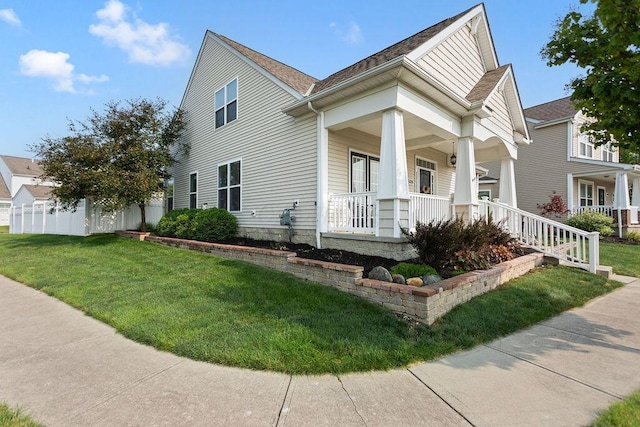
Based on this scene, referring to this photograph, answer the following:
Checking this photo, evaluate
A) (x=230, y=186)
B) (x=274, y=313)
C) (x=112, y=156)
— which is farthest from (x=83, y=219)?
(x=274, y=313)

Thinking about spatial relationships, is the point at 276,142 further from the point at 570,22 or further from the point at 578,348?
the point at 578,348

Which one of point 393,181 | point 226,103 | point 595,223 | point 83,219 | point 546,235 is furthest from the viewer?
point 595,223

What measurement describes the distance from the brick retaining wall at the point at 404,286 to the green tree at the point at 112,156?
5.89 m

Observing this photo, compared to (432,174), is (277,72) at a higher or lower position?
higher

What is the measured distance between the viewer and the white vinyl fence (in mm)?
12992

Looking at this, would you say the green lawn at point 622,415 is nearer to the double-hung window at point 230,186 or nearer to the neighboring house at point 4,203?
the double-hung window at point 230,186

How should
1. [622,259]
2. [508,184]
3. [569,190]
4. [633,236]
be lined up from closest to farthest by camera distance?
[622,259]
[508,184]
[633,236]
[569,190]

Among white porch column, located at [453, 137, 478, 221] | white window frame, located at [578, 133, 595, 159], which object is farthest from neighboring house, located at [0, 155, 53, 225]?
white window frame, located at [578, 133, 595, 159]

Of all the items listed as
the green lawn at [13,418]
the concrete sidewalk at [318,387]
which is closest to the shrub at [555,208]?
the concrete sidewalk at [318,387]

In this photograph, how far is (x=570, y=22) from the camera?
456 cm

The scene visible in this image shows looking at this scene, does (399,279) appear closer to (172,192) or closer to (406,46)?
(406,46)

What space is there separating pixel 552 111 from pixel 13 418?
2415 cm

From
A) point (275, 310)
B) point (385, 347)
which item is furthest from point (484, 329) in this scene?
point (275, 310)

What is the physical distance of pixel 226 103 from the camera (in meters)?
11.3
